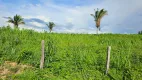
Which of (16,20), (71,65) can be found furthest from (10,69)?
(16,20)

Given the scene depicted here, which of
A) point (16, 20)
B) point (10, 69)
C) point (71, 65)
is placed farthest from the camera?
point (16, 20)

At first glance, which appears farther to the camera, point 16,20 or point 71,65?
point 16,20

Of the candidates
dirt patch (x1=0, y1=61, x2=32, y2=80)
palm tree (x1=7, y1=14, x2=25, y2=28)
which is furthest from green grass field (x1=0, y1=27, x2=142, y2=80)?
palm tree (x1=7, y1=14, x2=25, y2=28)

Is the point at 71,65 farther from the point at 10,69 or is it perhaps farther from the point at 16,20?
the point at 16,20

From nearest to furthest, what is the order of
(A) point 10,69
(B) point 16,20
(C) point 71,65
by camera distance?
(C) point 71,65
(A) point 10,69
(B) point 16,20

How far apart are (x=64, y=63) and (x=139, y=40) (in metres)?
18.3

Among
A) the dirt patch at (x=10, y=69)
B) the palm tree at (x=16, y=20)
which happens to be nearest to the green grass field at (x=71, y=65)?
the dirt patch at (x=10, y=69)

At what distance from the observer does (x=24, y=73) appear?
1182cm

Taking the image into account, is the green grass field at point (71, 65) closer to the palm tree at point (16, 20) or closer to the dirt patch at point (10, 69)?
the dirt patch at point (10, 69)

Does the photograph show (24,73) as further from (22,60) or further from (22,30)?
(22,30)

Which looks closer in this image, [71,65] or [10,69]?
[71,65]

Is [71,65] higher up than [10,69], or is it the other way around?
[71,65]

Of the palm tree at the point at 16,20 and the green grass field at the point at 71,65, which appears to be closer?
the green grass field at the point at 71,65

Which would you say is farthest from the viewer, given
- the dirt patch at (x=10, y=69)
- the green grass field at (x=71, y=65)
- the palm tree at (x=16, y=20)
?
the palm tree at (x=16, y=20)
